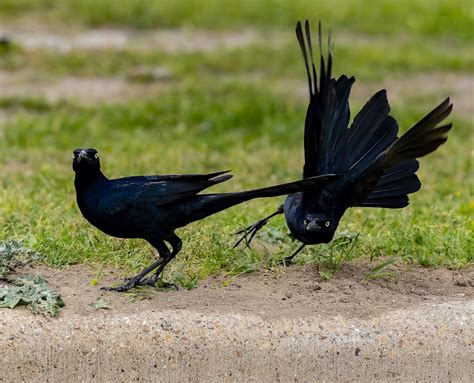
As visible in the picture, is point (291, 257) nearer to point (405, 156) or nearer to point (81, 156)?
point (405, 156)

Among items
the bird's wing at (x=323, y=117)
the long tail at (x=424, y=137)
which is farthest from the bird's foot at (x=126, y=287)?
the long tail at (x=424, y=137)

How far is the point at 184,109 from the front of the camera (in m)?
10.7

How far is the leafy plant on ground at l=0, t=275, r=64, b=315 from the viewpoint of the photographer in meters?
4.86

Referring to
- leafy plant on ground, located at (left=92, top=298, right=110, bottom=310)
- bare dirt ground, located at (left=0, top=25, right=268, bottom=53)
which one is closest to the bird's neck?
leafy plant on ground, located at (left=92, top=298, right=110, bottom=310)

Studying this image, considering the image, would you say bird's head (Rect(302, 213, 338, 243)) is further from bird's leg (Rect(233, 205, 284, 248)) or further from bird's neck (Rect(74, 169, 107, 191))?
bird's neck (Rect(74, 169, 107, 191))

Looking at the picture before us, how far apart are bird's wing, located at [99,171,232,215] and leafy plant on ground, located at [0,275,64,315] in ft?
1.64

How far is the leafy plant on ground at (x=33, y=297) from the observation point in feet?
15.9

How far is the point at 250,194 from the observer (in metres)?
4.77

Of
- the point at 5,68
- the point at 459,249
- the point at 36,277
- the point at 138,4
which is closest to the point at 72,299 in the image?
the point at 36,277

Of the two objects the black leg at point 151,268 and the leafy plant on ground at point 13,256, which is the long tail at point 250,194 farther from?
the leafy plant on ground at point 13,256

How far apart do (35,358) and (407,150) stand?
200cm

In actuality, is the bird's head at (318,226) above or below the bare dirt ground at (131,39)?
below

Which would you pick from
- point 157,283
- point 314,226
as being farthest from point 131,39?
point 314,226

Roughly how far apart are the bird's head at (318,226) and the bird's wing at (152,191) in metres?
0.50
